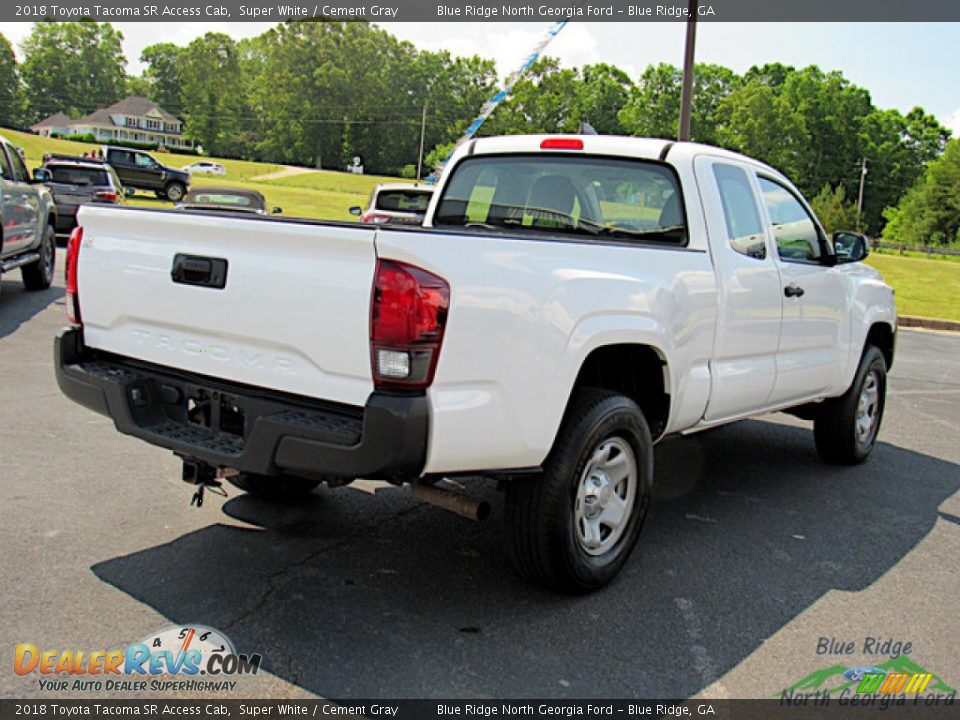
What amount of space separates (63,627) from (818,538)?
3.66 metres

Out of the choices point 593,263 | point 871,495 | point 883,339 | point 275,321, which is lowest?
point 871,495

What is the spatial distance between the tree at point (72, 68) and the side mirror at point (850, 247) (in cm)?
14662

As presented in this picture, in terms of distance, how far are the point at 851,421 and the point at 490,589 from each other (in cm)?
→ 347

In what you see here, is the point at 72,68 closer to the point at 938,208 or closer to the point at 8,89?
Answer: the point at 8,89

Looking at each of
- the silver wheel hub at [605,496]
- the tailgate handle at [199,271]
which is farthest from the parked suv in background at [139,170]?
the silver wheel hub at [605,496]

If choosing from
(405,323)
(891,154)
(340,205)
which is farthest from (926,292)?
(891,154)

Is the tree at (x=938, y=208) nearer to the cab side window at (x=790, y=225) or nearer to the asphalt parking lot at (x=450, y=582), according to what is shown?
the cab side window at (x=790, y=225)

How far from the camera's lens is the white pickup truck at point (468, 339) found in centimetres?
318

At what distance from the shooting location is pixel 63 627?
336 cm

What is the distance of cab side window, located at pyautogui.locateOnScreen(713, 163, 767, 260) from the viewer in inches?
191

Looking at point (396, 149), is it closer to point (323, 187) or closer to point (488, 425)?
point (323, 187)

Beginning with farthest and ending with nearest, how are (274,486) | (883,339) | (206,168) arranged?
1. (206,168)
2. (883,339)
3. (274,486)

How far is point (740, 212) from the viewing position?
5004 mm

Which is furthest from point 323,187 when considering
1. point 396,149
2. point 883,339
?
point 883,339
